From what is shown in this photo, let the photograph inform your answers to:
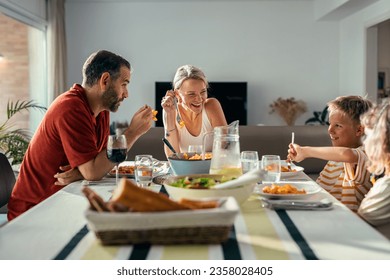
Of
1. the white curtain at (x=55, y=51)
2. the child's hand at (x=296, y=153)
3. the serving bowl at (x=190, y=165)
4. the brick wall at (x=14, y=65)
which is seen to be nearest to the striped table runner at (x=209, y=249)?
the serving bowl at (x=190, y=165)

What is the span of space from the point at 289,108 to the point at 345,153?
4.83 m

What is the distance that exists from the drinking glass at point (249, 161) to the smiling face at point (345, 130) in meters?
0.50

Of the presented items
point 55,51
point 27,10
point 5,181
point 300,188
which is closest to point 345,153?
point 300,188

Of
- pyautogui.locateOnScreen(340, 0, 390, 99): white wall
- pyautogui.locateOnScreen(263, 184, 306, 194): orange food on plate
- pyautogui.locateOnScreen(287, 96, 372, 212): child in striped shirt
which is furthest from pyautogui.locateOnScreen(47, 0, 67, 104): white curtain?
pyautogui.locateOnScreen(263, 184, 306, 194): orange food on plate

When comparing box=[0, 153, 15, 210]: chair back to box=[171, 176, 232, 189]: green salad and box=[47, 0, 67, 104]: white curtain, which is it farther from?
box=[47, 0, 67, 104]: white curtain

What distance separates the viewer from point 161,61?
21.9ft

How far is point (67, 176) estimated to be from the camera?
5.47ft

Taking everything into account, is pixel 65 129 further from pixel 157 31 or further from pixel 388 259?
pixel 157 31

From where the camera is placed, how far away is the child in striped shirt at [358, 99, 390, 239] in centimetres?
129

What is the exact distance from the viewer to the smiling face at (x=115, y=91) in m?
1.92

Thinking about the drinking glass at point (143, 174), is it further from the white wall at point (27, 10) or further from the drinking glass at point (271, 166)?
the white wall at point (27, 10)

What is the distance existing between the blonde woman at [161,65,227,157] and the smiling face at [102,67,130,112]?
617 mm
